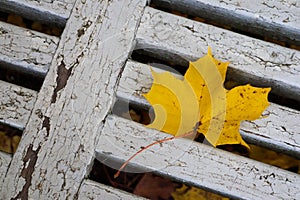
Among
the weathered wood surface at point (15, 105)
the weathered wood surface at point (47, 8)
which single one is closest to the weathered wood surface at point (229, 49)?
the weathered wood surface at point (47, 8)

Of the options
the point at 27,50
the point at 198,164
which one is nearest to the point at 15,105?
the point at 27,50

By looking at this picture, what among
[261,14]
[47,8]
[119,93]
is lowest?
[119,93]

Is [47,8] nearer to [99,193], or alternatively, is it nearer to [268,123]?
[99,193]

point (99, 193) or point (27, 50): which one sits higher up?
point (27, 50)

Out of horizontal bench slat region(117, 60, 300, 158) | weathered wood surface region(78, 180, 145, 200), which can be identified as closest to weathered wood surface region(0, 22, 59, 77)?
horizontal bench slat region(117, 60, 300, 158)

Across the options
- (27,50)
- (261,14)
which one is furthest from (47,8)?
(261,14)

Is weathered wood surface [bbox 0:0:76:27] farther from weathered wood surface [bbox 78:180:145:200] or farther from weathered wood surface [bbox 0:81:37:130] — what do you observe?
weathered wood surface [bbox 78:180:145:200]

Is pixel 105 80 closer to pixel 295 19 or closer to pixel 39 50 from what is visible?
pixel 39 50

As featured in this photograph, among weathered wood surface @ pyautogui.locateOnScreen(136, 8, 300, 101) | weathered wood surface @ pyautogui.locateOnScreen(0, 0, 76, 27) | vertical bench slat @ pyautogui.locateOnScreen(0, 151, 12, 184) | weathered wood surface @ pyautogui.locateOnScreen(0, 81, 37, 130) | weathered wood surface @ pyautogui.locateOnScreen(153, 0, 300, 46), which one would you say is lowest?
vertical bench slat @ pyautogui.locateOnScreen(0, 151, 12, 184)
